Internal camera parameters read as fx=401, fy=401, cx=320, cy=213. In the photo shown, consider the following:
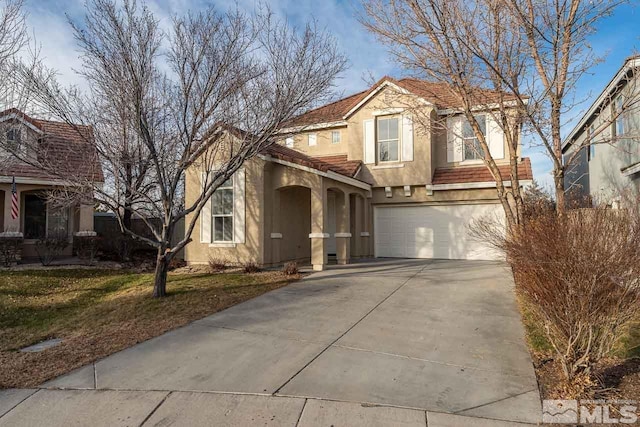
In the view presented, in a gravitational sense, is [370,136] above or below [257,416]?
above

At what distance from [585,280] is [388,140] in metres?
12.0

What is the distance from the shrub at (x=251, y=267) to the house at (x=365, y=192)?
0.24m

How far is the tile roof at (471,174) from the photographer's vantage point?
44.6 feet

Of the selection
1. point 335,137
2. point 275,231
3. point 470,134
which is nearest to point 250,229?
point 275,231

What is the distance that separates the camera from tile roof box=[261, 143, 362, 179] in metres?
11.7

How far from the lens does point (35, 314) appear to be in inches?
328

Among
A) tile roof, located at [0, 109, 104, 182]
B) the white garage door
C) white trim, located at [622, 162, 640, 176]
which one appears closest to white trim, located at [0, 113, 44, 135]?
tile roof, located at [0, 109, 104, 182]

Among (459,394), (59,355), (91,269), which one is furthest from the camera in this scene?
(91,269)

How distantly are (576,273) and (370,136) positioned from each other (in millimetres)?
12005

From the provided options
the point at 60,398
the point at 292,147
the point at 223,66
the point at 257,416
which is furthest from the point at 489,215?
the point at 60,398

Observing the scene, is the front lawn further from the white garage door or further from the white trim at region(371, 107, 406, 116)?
the white trim at region(371, 107, 406, 116)

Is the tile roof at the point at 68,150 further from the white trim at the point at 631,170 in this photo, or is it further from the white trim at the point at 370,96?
the white trim at the point at 631,170

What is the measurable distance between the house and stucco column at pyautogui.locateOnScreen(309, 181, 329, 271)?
3cm

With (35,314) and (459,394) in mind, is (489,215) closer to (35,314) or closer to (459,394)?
(459,394)
